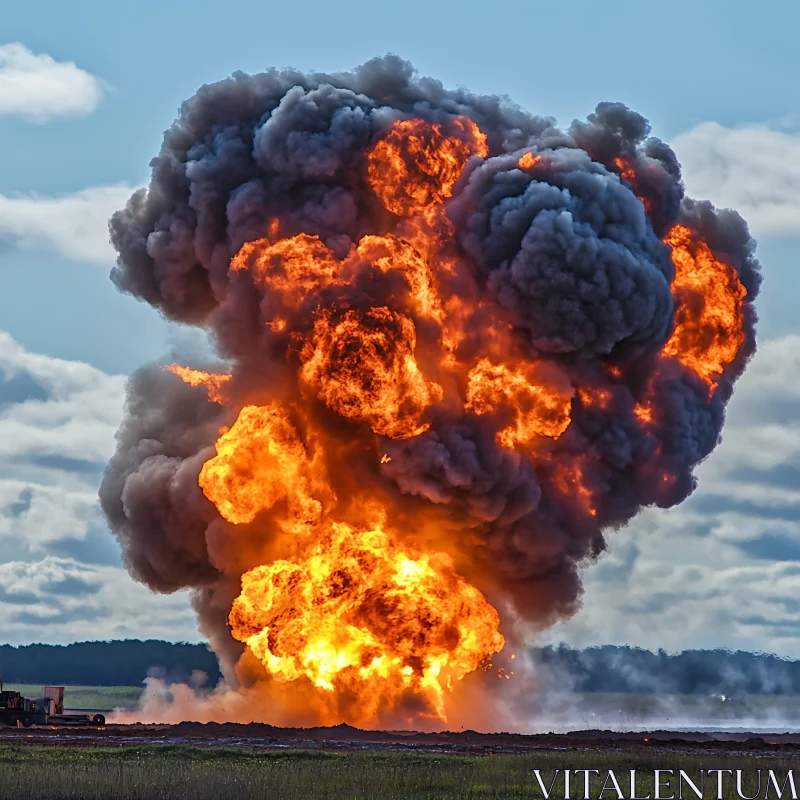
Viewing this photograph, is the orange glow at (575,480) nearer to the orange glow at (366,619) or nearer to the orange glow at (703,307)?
the orange glow at (366,619)

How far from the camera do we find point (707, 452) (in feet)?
326

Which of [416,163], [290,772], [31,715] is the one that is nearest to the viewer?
[290,772]

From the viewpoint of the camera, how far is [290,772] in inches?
2483

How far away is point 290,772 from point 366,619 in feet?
76.8

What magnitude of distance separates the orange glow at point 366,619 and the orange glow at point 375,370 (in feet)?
20.3

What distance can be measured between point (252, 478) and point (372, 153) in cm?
1912

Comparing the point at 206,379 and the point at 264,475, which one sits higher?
the point at 206,379

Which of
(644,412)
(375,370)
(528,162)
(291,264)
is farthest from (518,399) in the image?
(291,264)

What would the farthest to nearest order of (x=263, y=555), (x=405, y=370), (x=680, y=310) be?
(x=680, y=310)
(x=263, y=555)
(x=405, y=370)

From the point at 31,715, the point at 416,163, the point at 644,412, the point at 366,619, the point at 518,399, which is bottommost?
the point at 31,715

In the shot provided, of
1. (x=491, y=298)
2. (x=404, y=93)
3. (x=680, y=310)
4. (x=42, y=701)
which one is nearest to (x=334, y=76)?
(x=404, y=93)

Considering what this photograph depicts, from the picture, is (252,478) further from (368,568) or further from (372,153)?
(372,153)

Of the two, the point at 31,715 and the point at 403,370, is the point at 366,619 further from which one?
the point at 31,715

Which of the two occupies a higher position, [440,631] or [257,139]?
[257,139]
